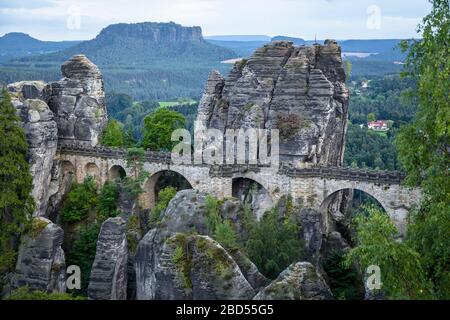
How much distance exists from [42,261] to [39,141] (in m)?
9.57

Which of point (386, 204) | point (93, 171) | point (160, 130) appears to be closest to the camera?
point (386, 204)

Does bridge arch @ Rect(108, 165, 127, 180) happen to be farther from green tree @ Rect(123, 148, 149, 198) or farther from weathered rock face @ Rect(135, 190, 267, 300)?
weathered rock face @ Rect(135, 190, 267, 300)

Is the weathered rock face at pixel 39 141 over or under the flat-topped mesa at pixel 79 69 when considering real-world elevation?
under

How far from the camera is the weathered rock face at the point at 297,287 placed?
19.8 m

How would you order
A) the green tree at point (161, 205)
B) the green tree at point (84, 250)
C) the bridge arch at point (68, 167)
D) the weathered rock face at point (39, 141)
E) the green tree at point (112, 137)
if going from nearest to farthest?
the green tree at point (161, 205)
the green tree at point (84, 250)
the weathered rock face at point (39, 141)
the bridge arch at point (68, 167)
the green tree at point (112, 137)

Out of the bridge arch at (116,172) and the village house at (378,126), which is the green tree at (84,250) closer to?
the bridge arch at (116,172)

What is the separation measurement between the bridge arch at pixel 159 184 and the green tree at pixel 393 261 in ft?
81.9

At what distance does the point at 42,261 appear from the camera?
108 feet

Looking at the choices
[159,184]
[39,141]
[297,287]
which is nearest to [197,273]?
[297,287]

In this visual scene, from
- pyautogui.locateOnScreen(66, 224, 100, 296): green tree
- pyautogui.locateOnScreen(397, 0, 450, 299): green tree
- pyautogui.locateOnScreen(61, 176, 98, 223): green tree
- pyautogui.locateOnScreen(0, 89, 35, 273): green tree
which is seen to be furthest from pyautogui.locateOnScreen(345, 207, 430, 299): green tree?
pyautogui.locateOnScreen(61, 176, 98, 223): green tree

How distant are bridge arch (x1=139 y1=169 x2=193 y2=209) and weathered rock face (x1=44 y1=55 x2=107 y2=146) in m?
6.05

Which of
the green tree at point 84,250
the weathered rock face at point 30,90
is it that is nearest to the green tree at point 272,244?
the green tree at point 84,250

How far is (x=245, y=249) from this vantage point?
29766mm

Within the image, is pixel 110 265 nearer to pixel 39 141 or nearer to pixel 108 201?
pixel 108 201
